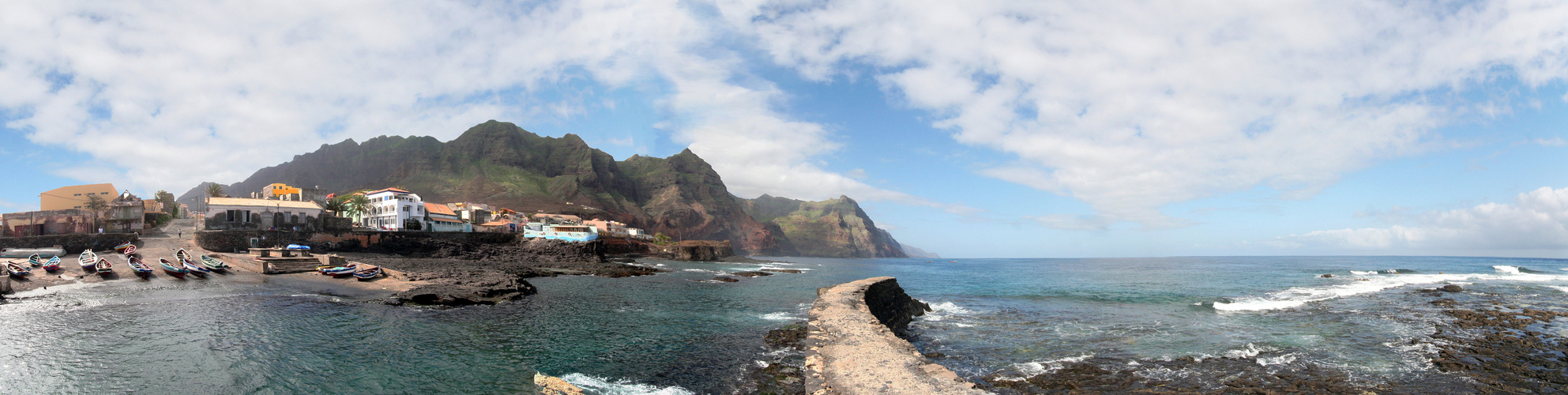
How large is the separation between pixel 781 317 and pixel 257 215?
61.1 meters

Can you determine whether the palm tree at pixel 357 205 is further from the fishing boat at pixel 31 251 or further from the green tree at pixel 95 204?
the fishing boat at pixel 31 251

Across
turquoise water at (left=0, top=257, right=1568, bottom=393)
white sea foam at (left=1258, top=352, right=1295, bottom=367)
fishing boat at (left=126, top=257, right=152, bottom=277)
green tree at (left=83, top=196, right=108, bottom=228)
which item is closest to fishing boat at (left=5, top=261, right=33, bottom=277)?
fishing boat at (left=126, top=257, right=152, bottom=277)

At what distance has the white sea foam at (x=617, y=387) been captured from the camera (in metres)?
12.8

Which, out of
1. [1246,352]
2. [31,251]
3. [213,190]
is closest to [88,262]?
[31,251]

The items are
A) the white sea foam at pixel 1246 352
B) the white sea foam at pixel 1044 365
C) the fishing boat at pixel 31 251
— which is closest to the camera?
the white sea foam at pixel 1044 365

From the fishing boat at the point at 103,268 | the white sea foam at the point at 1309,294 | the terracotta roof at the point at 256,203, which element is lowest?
the white sea foam at the point at 1309,294

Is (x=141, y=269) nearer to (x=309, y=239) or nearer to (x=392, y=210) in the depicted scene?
(x=309, y=239)

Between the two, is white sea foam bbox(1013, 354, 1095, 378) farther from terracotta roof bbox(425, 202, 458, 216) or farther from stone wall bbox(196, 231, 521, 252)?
terracotta roof bbox(425, 202, 458, 216)

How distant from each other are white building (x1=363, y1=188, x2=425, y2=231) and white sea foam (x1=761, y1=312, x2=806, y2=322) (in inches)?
2665

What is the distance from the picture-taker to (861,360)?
11828 mm

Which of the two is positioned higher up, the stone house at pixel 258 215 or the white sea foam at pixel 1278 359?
the stone house at pixel 258 215

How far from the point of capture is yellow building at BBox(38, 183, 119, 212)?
64.8 m

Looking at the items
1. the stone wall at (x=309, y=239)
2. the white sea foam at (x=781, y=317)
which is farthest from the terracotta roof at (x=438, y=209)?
the white sea foam at (x=781, y=317)

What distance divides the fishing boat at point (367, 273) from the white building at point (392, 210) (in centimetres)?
4432
